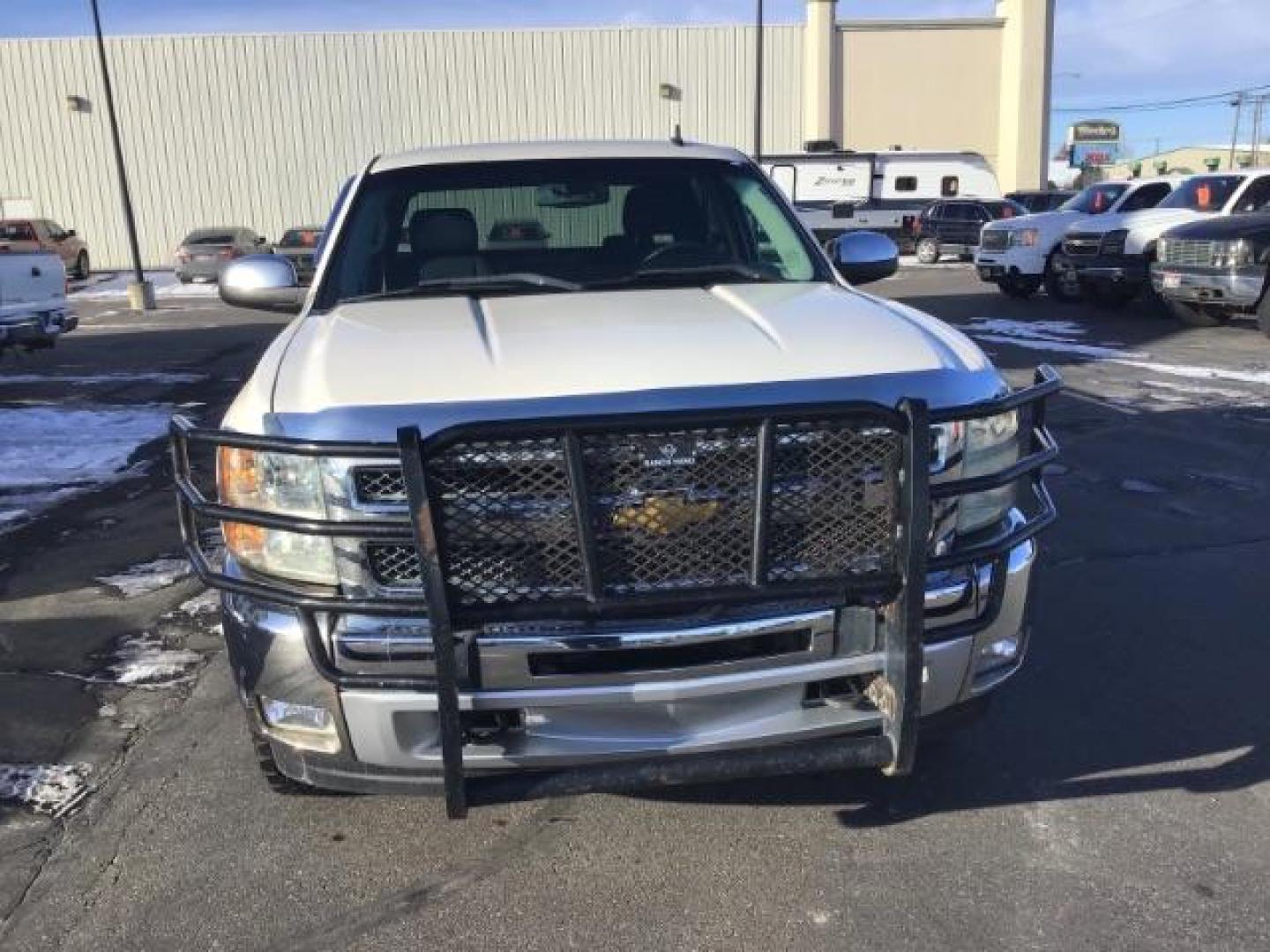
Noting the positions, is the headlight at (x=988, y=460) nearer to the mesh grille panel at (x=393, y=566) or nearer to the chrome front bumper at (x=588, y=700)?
the chrome front bumper at (x=588, y=700)

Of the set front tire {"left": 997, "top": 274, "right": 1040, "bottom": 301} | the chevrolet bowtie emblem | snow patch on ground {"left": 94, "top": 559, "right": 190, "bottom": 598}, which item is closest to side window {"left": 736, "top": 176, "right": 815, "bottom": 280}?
the chevrolet bowtie emblem

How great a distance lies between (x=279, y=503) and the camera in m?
2.60

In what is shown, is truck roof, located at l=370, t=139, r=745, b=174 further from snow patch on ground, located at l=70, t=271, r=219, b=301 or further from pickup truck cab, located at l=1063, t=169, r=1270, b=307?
snow patch on ground, located at l=70, t=271, r=219, b=301

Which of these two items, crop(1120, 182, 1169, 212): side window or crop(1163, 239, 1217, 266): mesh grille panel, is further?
crop(1120, 182, 1169, 212): side window

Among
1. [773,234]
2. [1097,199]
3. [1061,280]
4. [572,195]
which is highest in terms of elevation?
[572,195]

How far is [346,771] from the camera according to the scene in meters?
2.71

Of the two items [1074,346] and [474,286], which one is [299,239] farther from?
[474,286]

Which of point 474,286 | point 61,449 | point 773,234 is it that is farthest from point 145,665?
point 61,449

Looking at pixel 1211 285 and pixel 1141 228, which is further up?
pixel 1141 228

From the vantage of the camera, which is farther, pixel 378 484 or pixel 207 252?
pixel 207 252

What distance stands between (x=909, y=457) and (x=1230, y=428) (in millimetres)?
6807

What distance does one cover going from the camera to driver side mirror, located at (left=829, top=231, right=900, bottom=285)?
15.4ft

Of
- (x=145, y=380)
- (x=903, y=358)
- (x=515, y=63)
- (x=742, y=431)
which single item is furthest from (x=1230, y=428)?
(x=515, y=63)

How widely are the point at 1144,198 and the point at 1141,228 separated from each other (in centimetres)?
179
